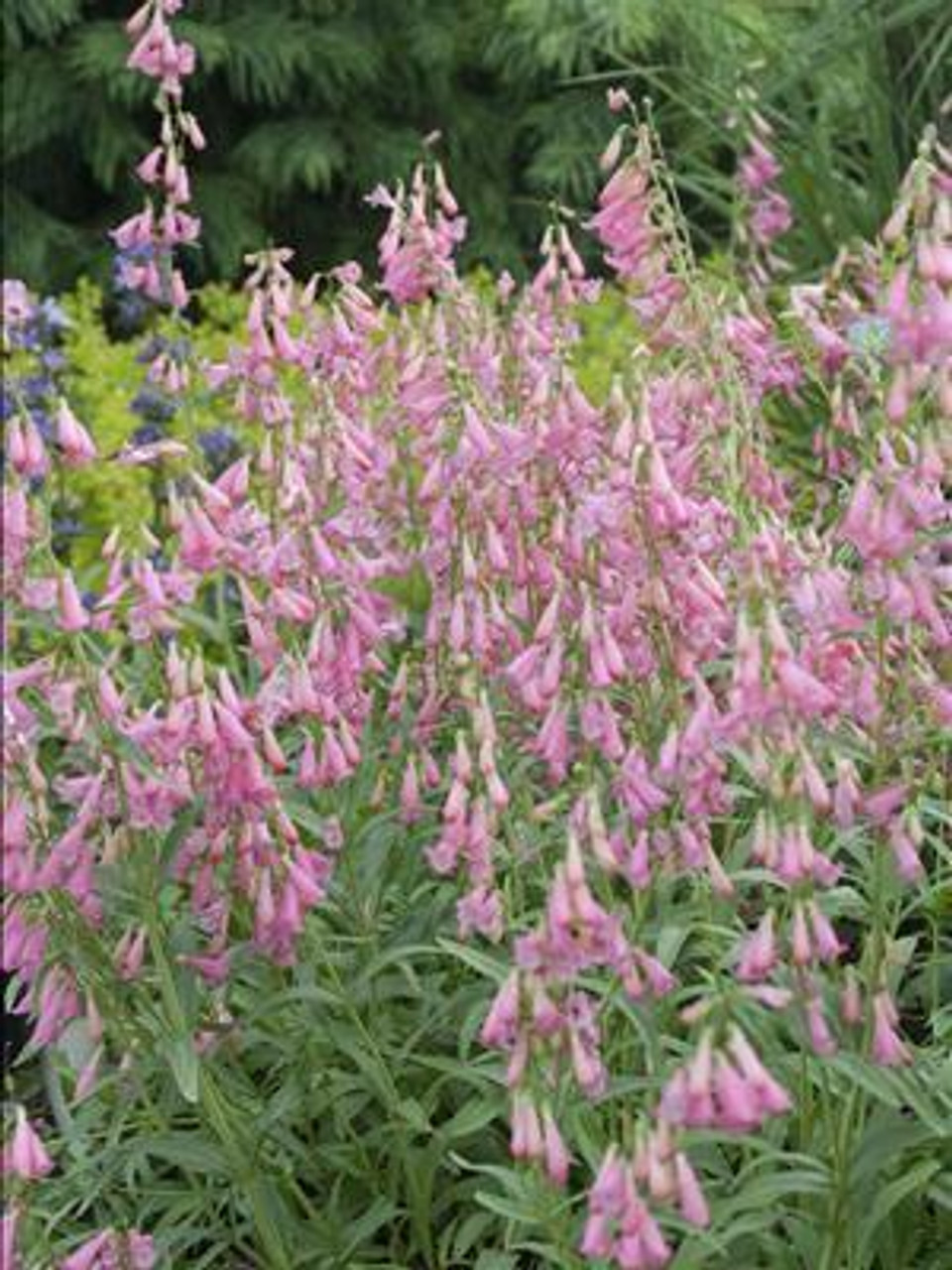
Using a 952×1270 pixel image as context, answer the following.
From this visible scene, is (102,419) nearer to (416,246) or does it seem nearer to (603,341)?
(603,341)

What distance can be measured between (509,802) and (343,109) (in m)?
5.73

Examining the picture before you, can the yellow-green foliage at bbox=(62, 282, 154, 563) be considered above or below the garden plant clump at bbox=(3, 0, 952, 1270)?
below

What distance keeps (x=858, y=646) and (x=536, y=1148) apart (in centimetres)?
69

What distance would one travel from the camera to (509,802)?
274 cm

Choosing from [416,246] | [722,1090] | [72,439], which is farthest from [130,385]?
[722,1090]

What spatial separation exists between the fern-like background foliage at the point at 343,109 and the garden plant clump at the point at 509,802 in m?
4.12

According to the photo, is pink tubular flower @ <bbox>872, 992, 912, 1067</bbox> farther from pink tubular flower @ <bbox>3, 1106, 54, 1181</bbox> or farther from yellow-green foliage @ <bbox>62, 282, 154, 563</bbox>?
yellow-green foliage @ <bbox>62, 282, 154, 563</bbox>

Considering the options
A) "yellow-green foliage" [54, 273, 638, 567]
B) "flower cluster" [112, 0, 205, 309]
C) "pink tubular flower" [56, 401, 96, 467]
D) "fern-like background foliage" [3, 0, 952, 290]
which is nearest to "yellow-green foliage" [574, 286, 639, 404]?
"yellow-green foliage" [54, 273, 638, 567]

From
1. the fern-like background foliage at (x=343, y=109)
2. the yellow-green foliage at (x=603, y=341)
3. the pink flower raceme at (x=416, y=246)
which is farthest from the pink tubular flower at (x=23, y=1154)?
the fern-like background foliage at (x=343, y=109)

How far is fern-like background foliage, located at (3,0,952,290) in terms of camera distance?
296 inches

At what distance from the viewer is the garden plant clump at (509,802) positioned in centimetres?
234

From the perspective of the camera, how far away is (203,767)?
105 inches

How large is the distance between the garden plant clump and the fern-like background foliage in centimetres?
412

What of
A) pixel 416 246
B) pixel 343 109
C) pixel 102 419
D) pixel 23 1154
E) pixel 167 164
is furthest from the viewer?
pixel 343 109
